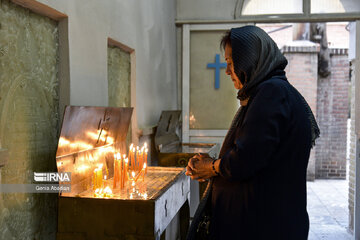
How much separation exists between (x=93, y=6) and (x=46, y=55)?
65 centimetres

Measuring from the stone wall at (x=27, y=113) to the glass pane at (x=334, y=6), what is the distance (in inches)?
161

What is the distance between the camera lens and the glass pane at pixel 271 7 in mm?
5398

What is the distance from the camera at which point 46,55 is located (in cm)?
222

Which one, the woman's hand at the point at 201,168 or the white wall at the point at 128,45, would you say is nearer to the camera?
the woman's hand at the point at 201,168

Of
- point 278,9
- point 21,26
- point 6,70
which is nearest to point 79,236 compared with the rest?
point 6,70

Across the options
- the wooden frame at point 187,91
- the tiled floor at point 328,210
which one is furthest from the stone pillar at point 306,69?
the wooden frame at point 187,91

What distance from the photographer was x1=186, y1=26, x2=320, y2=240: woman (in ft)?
4.87

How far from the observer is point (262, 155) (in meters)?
1.46

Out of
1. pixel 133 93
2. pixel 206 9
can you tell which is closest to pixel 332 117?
pixel 206 9

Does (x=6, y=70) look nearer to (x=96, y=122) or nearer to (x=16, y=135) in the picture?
(x=16, y=135)

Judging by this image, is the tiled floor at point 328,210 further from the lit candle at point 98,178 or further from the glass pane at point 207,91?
the lit candle at point 98,178

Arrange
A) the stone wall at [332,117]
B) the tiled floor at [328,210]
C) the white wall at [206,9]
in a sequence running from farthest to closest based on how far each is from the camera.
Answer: the stone wall at [332,117] → the white wall at [206,9] → the tiled floor at [328,210]

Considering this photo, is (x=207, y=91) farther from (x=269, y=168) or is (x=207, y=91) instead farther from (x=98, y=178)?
(x=269, y=168)

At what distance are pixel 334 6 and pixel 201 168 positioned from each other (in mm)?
4439
